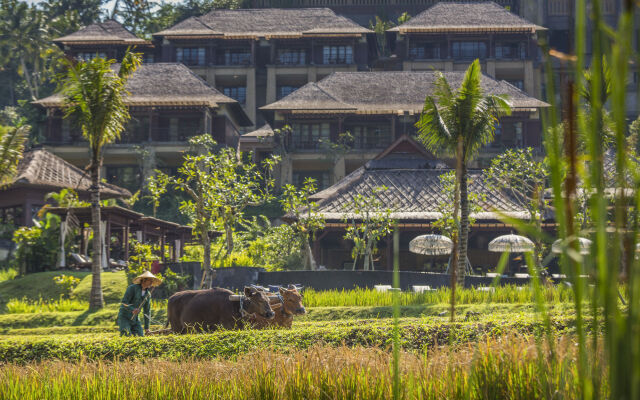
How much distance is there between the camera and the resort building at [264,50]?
2132 inches

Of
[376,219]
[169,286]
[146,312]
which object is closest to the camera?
[146,312]

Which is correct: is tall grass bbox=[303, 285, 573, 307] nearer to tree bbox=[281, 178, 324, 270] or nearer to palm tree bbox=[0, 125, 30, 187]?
tree bbox=[281, 178, 324, 270]

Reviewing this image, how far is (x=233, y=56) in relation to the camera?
2224 inches

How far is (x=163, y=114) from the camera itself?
46750mm

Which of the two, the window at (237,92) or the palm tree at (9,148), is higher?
the window at (237,92)

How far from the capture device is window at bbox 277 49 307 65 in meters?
55.7

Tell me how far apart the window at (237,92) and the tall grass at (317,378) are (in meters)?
48.5

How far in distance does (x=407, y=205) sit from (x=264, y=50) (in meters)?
29.8

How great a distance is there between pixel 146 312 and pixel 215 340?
3.62 m

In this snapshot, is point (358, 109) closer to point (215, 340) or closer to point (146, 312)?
point (146, 312)

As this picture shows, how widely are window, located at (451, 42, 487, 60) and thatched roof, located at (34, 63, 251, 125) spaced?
51.5 feet

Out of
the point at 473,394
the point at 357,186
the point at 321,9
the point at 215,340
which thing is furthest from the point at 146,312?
the point at 321,9

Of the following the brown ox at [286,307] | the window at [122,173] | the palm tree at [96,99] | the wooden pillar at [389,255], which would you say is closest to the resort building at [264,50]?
the window at [122,173]

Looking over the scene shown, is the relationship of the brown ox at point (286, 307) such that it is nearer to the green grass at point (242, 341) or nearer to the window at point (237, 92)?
the green grass at point (242, 341)
